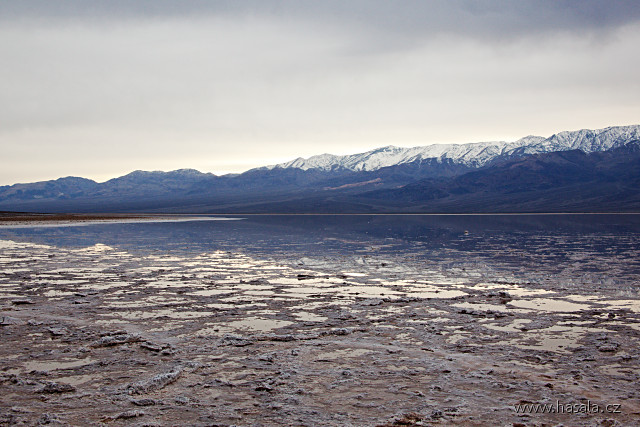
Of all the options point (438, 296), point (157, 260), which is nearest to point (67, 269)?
point (157, 260)

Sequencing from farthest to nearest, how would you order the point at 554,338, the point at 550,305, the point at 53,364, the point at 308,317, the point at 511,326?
the point at 550,305 → the point at 308,317 → the point at 511,326 → the point at 554,338 → the point at 53,364

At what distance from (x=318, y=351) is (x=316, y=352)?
8 centimetres

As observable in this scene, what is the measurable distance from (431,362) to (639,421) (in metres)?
3.56

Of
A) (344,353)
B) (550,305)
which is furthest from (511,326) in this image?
(344,353)

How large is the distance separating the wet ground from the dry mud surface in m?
0.04

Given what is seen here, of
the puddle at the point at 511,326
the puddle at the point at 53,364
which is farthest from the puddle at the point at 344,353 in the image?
the puddle at the point at 53,364

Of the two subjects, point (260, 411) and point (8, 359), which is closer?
point (260, 411)

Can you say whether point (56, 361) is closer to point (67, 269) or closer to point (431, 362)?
point (431, 362)

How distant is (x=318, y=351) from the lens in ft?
35.5

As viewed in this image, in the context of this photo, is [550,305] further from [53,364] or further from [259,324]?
[53,364]

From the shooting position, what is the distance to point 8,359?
1012 centimetres

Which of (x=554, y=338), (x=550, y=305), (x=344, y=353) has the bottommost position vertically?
(x=550, y=305)

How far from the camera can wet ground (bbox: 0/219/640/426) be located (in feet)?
25.6

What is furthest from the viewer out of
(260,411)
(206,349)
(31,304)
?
(31,304)
